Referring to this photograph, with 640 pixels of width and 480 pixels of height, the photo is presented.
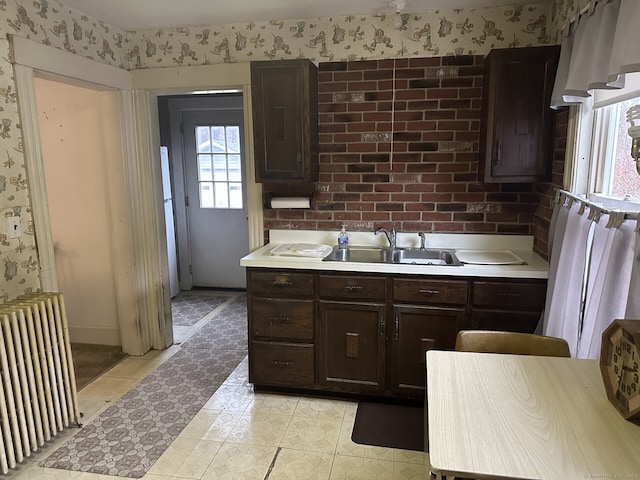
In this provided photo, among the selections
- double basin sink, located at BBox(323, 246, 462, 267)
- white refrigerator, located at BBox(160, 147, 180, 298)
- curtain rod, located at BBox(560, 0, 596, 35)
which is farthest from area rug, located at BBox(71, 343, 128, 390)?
curtain rod, located at BBox(560, 0, 596, 35)

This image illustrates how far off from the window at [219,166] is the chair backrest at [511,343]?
10.9 feet

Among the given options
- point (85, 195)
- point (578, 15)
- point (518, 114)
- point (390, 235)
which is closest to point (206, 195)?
point (85, 195)

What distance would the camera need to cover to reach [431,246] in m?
2.77

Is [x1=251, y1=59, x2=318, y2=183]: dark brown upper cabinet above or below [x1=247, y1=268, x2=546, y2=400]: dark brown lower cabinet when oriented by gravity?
above

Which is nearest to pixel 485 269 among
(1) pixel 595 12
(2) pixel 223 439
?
(1) pixel 595 12

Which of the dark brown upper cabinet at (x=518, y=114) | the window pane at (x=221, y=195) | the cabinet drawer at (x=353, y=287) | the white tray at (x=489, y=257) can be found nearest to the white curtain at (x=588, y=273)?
the white tray at (x=489, y=257)

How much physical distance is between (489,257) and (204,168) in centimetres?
319

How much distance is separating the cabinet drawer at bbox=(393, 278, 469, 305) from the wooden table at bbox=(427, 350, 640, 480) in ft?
2.88

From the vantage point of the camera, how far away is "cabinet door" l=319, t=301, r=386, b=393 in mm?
2412

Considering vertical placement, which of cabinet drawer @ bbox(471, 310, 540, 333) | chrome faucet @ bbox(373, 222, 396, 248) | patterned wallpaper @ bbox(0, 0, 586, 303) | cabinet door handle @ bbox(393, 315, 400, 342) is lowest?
cabinet door handle @ bbox(393, 315, 400, 342)

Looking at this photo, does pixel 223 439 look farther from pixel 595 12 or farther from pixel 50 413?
pixel 595 12

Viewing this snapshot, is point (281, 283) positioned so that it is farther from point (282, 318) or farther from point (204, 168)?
point (204, 168)

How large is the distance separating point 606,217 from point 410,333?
115 centimetres

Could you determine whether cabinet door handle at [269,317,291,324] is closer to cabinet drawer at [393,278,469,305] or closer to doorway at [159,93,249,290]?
cabinet drawer at [393,278,469,305]
